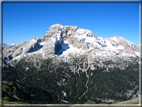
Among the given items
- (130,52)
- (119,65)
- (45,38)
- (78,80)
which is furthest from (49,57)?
(130,52)

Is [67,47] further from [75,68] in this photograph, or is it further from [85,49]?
[75,68]

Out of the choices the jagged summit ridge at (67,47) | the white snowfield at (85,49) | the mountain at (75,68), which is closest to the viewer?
the mountain at (75,68)

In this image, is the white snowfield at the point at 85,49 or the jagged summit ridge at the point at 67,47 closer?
the jagged summit ridge at the point at 67,47

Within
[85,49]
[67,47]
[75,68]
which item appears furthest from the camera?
[67,47]

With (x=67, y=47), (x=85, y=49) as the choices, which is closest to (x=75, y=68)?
(x=85, y=49)

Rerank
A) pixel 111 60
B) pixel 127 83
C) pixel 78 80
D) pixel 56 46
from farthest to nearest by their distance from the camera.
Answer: pixel 56 46 < pixel 111 60 < pixel 78 80 < pixel 127 83

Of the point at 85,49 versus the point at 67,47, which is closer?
the point at 85,49

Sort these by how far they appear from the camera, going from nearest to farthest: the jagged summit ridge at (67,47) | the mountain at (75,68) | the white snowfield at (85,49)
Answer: the mountain at (75,68)
the jagged summit ridge at (67,47)
the white snowfield at (85,49)

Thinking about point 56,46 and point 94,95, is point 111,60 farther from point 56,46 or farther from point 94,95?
point 56,46
